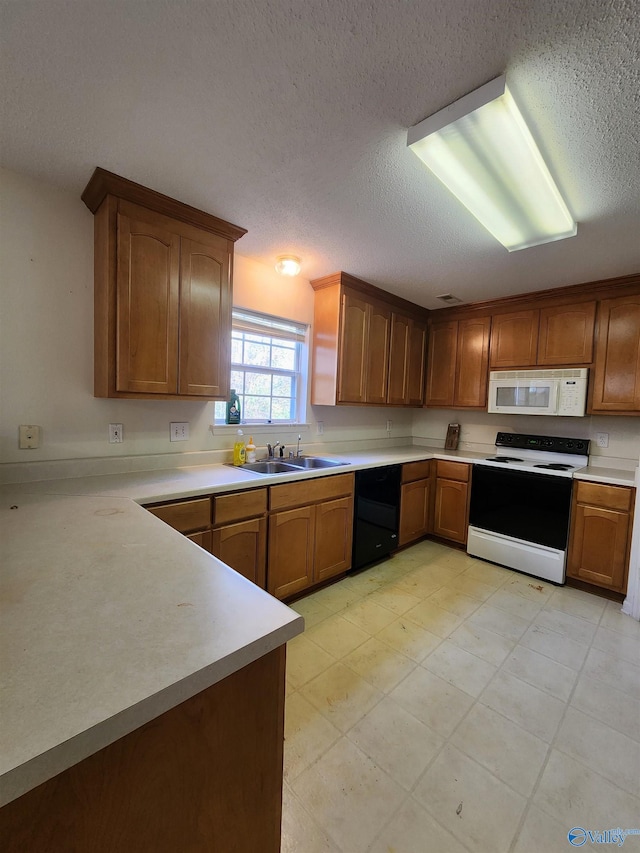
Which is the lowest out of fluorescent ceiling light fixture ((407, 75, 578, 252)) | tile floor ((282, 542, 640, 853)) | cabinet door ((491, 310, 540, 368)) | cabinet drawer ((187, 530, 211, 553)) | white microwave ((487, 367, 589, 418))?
tile floor ((282, 542, 640, 853))

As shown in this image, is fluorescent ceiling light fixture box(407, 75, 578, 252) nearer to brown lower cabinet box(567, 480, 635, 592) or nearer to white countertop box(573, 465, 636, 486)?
white countertop box(573, 465, 636, 486)

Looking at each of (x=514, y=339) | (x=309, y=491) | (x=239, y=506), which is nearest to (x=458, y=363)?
(x=514, y=339)

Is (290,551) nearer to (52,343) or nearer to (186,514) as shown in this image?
(186,514)

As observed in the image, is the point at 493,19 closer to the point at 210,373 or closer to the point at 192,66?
the point at 192,66

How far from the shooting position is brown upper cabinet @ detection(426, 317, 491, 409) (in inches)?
135

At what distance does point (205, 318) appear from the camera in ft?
6.79

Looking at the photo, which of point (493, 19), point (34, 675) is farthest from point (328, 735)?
point (493, 19)

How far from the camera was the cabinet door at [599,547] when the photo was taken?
2490 millimetres

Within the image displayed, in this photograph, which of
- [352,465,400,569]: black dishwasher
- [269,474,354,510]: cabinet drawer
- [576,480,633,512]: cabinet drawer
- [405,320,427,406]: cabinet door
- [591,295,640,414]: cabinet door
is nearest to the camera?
[269,474,354,510]: cabinet drawer

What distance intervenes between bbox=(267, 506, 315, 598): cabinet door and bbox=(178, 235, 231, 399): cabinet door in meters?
0.86

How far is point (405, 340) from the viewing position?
352 centimetres

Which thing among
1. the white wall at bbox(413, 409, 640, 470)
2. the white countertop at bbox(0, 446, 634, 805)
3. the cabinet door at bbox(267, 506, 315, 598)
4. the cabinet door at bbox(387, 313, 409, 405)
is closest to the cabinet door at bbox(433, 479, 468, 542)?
the white wall at bbox(413, 409, 640, 470)

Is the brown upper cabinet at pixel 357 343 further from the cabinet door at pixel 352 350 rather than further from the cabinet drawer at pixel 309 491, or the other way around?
the cabinet drawer at pixel 309 491

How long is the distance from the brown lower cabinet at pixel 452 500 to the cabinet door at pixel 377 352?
89 cm
